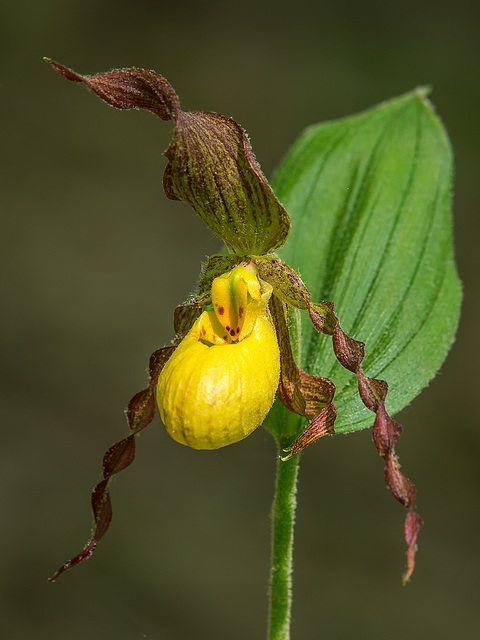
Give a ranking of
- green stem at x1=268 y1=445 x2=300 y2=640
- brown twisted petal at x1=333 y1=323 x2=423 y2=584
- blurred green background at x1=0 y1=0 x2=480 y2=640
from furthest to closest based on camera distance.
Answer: blurred green background at x1=0 y1=0 x2=480 y2=640 → green stem at x1=268 y1=445 x2=300 y2=640 → brown twisted petal at x1=333 y1=323 x2=423 y2=584

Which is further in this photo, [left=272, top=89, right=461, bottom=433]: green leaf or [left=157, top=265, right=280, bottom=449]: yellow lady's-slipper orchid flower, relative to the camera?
[left=272, top=89, right=461, bottom=433]: green leaf

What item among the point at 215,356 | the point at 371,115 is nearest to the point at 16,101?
the point at 371,115

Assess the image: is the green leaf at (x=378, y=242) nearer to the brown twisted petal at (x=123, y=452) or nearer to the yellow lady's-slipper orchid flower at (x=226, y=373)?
the yellow lady's-slipper orchid flower at (x=226, y=373)

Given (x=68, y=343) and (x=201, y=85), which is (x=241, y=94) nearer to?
(x=201, y=85)

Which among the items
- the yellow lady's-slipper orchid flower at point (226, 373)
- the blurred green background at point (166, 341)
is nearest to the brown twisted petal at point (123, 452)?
the yellow lady's-slipper orchid flower at point (226, 373)

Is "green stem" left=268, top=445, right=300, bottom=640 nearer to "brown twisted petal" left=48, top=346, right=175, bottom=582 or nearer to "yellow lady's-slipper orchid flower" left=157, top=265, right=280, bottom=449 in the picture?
"yellow lady's-slipper orchid flower" left=157, top=265, right=280, bottom=449

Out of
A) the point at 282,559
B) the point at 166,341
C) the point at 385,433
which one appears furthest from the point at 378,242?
the point at 166,341

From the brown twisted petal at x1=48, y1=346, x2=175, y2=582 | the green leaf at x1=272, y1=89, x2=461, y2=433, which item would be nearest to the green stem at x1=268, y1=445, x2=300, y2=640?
the green leaf at x1=272, y1=89, x2=461, y2=433

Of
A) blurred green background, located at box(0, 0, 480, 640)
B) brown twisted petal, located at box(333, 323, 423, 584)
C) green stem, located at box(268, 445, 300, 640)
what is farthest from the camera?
blurred green background, located at box(0, 0, 480, 640)

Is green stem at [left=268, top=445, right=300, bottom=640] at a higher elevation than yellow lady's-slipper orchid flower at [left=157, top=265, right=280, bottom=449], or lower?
lower
